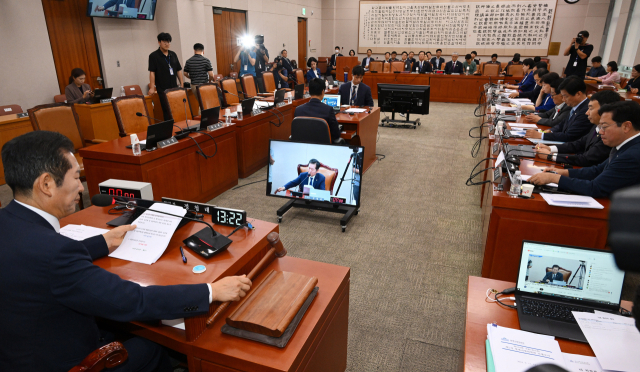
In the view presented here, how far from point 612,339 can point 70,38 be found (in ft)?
23.5

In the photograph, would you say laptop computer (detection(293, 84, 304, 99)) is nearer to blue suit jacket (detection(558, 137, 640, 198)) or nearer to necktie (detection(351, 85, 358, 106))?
necktie (detection(351, 85, 358, 106))

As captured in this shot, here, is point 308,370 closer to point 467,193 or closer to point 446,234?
point 446,234

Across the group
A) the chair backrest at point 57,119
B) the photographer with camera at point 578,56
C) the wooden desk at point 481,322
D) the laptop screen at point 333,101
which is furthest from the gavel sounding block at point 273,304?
the photographer with camera at point 578,56

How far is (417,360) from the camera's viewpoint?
6.43ft

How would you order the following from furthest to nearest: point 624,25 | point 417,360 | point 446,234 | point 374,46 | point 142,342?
point 374,46 → point 624,25 → point 446,234 → point 417,360 → point 142,342

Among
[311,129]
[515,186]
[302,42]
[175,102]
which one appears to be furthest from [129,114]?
[302,42]

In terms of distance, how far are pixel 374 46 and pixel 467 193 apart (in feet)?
34.0

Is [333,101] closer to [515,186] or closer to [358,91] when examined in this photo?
[358,91]

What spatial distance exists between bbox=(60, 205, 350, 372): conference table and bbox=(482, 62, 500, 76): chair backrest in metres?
9.86

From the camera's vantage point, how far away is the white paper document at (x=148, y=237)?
153cm

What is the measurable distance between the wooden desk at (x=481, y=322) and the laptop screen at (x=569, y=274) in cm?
10

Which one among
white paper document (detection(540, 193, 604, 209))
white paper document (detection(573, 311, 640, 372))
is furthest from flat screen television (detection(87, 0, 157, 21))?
white paper document (detection(573, 311, 640, 372))

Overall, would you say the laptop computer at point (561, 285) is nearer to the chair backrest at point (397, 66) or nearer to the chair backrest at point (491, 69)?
the chair backrest at point (491, 69)

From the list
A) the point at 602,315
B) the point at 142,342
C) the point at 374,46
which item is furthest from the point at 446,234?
the point at 374,46
